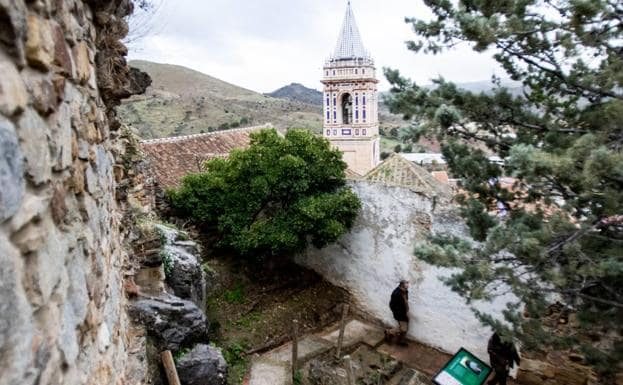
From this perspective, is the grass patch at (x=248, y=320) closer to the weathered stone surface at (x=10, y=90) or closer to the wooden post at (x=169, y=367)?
the wooden post at (x=169, y=367)

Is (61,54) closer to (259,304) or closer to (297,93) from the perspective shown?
(259,304)

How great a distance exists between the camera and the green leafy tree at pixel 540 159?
154 inches

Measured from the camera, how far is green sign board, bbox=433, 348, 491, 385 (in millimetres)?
5449

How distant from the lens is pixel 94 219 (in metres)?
2.39

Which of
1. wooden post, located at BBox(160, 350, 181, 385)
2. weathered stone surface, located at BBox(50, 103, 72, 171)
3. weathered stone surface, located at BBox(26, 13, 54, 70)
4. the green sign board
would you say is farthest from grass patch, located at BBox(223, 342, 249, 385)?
weathered stone surface, located at BBox(26, 13, 54, 70)

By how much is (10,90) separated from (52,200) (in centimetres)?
46

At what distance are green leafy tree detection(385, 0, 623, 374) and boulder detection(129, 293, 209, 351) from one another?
9.17 feet

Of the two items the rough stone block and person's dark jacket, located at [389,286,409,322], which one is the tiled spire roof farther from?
the rough stone block

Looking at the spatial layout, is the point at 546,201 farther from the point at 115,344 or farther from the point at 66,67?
the point at 66,67

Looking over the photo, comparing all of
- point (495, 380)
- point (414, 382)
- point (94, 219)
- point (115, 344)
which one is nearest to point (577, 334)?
point (495, 380)

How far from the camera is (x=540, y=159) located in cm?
366

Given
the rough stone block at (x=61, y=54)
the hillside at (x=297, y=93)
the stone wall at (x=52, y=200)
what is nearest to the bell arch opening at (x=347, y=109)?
the stone wall at (x=52, y=200)

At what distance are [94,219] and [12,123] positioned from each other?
4.08 ft

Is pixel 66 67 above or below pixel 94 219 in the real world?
above
